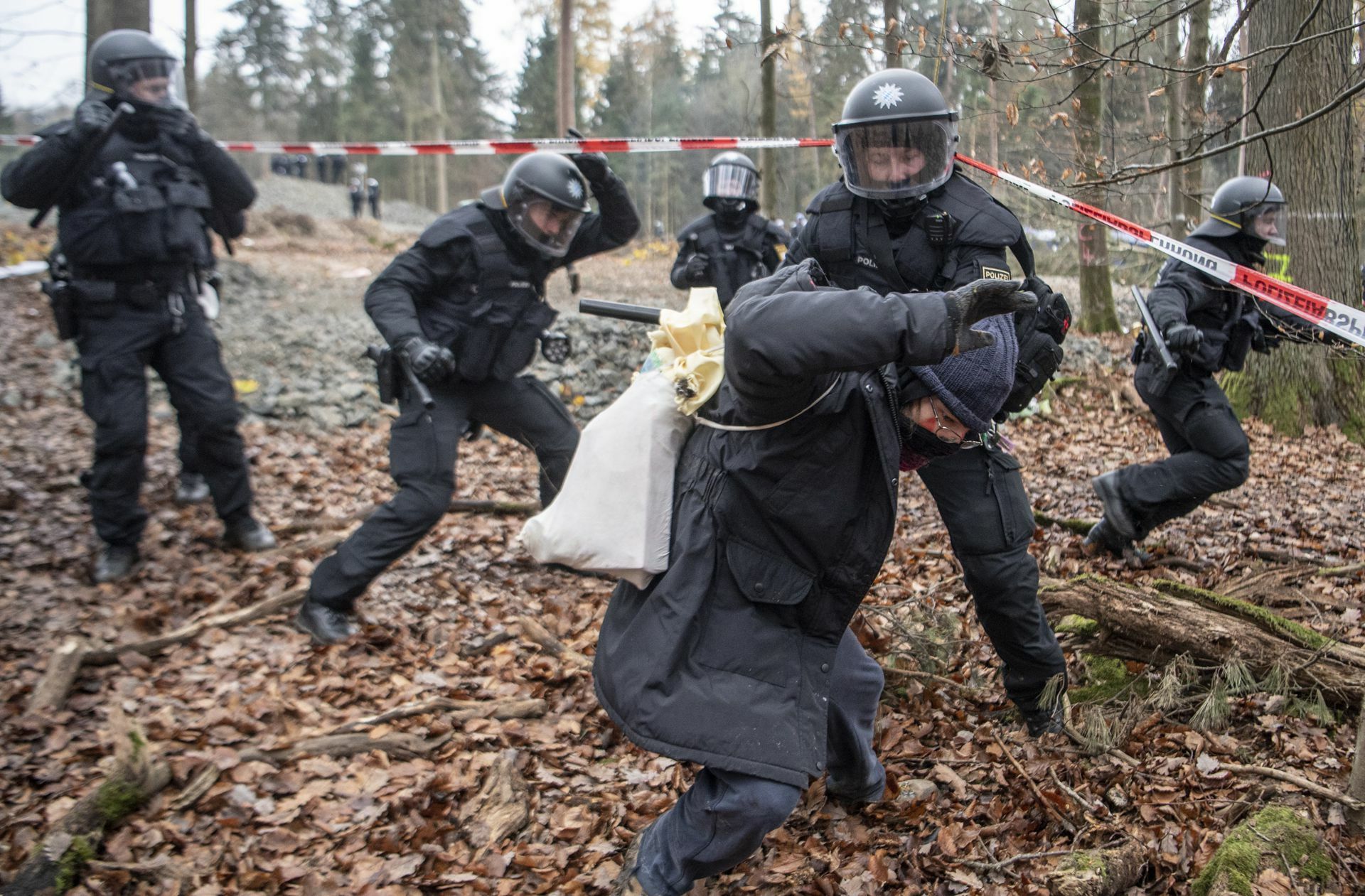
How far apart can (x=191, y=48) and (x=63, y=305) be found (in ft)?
43.6

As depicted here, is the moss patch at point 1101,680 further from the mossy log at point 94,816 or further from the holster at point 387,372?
the mossy log at point 94,816

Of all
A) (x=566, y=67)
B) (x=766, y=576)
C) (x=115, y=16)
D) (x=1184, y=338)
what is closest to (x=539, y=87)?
(x=566, y=67)

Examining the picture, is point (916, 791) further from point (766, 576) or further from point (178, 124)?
point (178, 124)

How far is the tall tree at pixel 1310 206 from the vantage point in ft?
20.4

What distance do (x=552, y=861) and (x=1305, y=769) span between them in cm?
245

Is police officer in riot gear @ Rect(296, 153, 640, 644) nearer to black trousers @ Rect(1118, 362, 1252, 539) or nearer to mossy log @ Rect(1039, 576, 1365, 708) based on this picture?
mossy log @ Rect(1039, 576, 1365, 708)

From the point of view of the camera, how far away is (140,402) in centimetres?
534

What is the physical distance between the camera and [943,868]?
297 cm

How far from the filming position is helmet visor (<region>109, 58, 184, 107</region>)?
5.20 m

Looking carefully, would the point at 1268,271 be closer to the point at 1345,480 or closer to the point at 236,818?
the point at 1345,480

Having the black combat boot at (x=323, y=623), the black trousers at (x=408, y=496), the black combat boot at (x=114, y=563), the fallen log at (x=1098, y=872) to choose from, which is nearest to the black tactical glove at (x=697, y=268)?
the black trousers at (x=408, y=496)

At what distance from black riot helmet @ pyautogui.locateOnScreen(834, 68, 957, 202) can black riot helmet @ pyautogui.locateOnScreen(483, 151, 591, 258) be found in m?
2.04

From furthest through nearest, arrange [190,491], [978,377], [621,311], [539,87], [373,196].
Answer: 1. [539,87]
2. [373,196]
3. [190,491]
4. [621,311]
5. [978,377]

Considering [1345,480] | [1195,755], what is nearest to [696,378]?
[1195,755]
